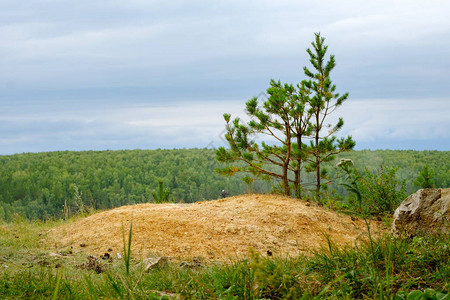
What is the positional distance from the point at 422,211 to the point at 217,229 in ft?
9.40

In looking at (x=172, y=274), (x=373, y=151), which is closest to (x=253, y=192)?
(x=172, y=274)

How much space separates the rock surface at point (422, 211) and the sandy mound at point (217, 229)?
2.23ft

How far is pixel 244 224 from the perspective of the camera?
6387 mm

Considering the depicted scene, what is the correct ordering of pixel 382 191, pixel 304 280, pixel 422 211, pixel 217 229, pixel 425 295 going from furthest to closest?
pixel 382 191
pixel 217 229
pixel 422 211
pixel 304 280
pixel 425 295

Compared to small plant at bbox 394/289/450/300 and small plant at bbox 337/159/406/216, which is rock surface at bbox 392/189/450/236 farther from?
small plant at bbox 394/289/450/300

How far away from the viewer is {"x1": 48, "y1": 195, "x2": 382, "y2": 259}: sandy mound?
220 inches

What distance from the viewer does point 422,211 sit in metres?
5.47

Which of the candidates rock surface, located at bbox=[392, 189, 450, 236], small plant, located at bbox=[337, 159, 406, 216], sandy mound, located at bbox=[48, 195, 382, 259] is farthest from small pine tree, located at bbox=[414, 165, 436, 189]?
rock surface, located at bbox=[392, 189, 450, 236]

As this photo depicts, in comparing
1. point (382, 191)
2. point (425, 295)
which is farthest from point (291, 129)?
point (425, 295)

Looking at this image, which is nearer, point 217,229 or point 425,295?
point 425,295

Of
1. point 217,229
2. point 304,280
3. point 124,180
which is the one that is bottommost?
point 217,229

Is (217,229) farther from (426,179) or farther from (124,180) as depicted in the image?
(124,180)

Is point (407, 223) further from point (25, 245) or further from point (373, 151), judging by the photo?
point (373, 151)

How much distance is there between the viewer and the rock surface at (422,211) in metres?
5.32
